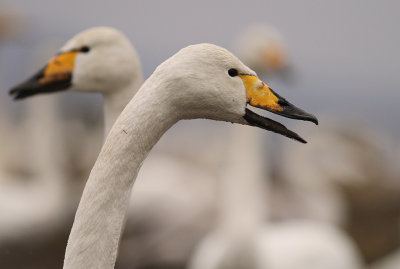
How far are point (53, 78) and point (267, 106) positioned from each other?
1.52 m

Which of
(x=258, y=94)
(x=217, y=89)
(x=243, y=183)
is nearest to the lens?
(x=217, y=89)

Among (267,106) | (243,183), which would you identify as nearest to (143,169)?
(243,183)

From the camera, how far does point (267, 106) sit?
104 inches

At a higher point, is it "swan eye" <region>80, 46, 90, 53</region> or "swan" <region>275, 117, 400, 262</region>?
"swan eye" <region>80, 46, 90, 53</region>

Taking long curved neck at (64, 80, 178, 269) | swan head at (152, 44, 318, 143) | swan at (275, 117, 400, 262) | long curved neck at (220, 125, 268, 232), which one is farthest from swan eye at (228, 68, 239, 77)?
swan at (275, 117, 400, 262)

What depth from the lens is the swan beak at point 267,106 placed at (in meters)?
2.60

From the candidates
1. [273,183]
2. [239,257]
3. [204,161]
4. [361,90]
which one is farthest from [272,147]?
[361,90]

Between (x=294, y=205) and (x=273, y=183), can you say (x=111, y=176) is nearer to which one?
(x=294, y=205)

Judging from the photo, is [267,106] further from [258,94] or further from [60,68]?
[60,68]

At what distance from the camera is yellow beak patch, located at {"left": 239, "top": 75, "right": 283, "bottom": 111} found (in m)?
2.58

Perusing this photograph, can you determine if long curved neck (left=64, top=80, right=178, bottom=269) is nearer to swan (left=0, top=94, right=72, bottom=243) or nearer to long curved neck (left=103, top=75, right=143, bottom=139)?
long curved neck (left=103, top=75, right=143, bottom=139)

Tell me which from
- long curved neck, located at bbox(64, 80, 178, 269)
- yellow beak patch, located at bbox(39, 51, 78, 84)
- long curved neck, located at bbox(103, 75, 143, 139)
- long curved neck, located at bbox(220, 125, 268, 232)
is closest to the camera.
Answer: long curved neck, located at bbox(64, 80, 178, 269)

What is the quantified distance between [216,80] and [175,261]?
753 centimetres

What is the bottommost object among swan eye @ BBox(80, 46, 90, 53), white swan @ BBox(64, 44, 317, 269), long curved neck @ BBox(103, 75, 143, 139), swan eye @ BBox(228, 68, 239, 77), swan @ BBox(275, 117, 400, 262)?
swan @ BBox(275, 117, 400, 262)
